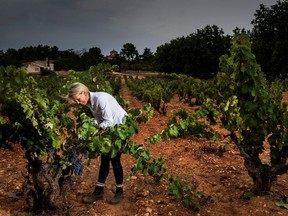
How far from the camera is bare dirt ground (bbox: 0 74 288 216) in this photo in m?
4.34

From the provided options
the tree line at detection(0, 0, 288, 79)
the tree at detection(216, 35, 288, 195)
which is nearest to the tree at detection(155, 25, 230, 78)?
the tree line at detection(0, 0, 288, 79)

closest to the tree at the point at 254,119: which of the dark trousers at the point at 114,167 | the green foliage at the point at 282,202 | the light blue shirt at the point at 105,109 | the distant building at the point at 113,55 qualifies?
the green foliage at the point at 282,202

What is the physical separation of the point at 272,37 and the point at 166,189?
121ft

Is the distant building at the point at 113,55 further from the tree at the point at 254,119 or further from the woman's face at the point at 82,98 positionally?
the woman's face at the point at 82,98

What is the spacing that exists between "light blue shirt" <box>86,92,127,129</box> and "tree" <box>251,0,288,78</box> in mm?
33239

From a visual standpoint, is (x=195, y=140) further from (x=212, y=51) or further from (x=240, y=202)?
(x=212, y=51)

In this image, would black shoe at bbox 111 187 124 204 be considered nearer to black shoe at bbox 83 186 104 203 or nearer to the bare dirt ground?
the bare dirt ground

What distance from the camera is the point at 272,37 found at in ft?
125

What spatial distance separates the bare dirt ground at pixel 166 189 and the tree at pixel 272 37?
3090 centimetres

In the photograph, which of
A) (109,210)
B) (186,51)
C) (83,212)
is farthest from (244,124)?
(186,51)

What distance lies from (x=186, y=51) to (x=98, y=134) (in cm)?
5189

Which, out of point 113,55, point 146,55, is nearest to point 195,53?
point 146,55

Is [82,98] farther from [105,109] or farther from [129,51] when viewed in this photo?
[129,51]

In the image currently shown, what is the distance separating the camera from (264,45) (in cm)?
3806
